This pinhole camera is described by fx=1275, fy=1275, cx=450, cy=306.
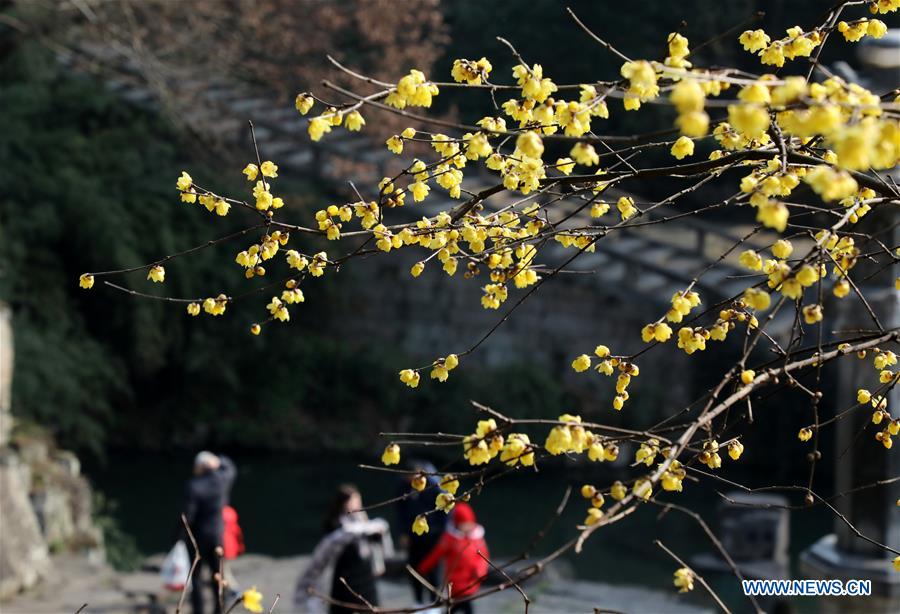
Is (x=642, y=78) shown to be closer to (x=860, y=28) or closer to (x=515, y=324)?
(x=860, y=28)

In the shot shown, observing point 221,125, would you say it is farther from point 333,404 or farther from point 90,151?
point 333,404

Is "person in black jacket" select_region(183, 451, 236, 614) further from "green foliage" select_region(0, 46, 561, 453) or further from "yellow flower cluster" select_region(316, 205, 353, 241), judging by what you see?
"green foliage" select_region(0, 46, 561, 453)

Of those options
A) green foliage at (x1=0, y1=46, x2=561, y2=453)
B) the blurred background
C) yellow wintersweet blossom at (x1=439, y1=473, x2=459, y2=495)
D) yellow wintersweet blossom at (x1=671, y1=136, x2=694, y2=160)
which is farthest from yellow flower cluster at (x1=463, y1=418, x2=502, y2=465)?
green foliage at (x1=0, y1=46, x2=561, y2=453)

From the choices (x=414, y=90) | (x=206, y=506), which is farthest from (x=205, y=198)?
(x=206, y=506)

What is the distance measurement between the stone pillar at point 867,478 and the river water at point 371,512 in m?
3.72

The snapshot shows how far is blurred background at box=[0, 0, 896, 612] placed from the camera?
1227 cm

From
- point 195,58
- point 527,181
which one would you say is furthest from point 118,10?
point 527,181

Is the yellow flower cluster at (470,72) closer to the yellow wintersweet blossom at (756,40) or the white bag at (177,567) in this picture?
the yellow wintersweet blossom at (756,40)

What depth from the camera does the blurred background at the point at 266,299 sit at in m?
12.3

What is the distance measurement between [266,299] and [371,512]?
3.85 metres

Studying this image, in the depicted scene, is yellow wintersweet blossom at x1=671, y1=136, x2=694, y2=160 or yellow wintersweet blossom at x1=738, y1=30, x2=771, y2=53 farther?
yellow wintersweet blossom at x1=738, y1=30, x2=771, y2=53

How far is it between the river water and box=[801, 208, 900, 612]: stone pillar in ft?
12.2

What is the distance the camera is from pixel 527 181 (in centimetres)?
306

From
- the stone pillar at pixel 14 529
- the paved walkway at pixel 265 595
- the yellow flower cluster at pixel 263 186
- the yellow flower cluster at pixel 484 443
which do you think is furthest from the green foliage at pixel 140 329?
the yellow flower cluster at pixel 484 443
